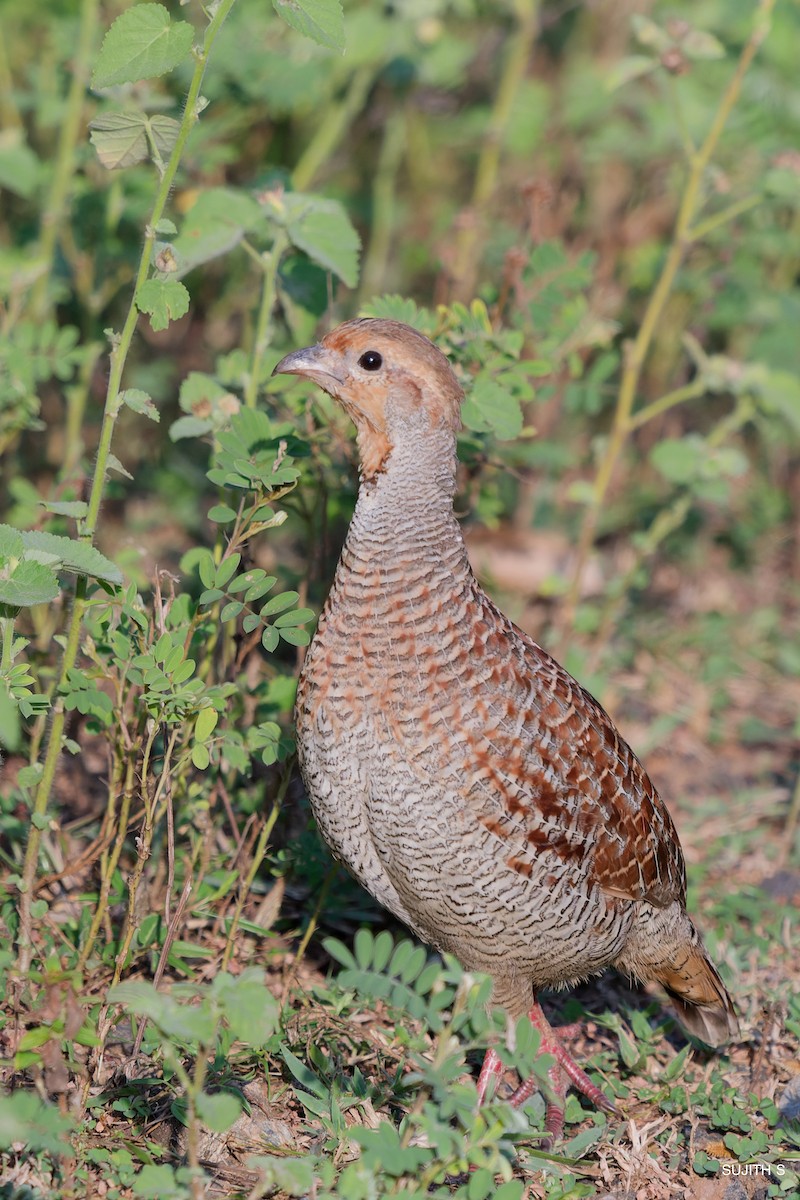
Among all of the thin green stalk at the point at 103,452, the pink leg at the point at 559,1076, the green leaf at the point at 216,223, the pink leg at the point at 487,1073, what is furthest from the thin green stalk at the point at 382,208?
the pink leg at the point at 487,1073

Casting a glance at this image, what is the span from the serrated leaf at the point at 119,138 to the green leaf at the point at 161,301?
1.48 feet

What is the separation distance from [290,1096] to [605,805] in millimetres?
1223

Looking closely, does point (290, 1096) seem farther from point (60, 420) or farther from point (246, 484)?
point (60, 420)

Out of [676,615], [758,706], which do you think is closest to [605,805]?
[758,706]

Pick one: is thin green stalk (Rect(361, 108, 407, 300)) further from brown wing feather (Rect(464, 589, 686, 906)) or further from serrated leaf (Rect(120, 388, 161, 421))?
serrated leaf (Rect(120, 388, 161, 421))

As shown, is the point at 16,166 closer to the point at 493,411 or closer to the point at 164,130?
the point at 164,130

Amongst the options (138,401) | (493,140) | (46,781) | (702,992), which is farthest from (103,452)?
(493,140)

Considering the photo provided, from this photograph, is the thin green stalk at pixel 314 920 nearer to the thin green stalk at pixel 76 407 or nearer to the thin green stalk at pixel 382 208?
the thin green stalk at pixel 76 407

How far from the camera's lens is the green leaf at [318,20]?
3.17m

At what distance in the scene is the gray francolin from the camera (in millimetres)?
3412

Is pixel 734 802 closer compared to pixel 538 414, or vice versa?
pixel 734 802

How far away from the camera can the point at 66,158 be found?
17.7 ft

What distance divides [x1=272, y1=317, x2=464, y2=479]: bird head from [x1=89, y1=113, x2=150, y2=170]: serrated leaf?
26.3 inches

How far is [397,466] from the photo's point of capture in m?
3.54
